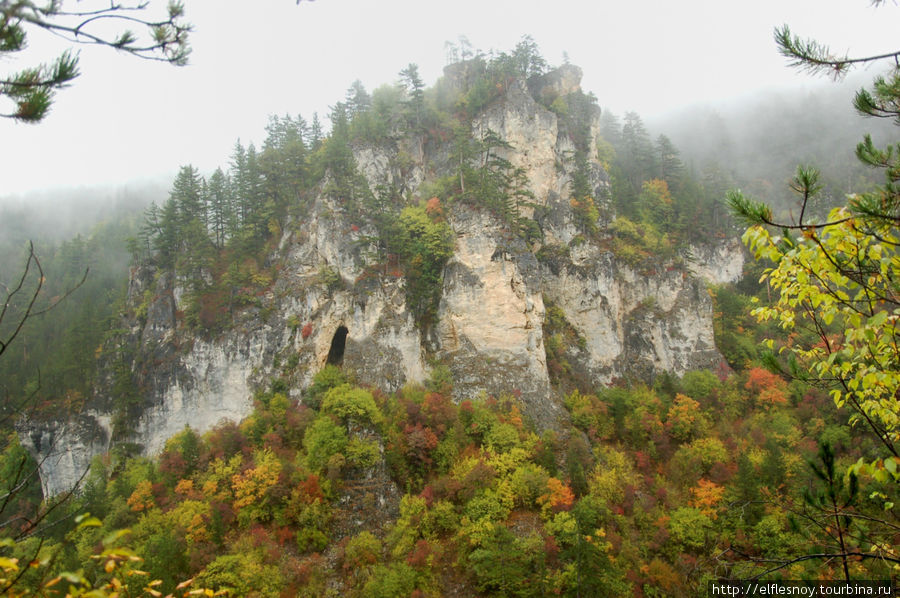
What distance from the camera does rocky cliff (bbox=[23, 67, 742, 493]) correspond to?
987 inches

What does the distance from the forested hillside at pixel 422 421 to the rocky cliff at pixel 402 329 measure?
35 cm

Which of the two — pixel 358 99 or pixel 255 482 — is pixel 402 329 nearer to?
pixel 255 482

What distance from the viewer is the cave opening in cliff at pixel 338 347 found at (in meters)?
27.2

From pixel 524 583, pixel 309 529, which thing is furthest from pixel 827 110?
pixel 309 529

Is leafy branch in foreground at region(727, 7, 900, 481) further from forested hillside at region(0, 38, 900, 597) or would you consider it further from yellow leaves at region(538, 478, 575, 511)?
yellow leaves at region(538, 478, 575, 511)

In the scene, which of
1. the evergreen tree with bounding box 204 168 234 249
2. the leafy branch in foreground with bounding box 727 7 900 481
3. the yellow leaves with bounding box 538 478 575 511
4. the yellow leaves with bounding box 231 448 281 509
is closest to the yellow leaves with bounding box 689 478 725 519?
the yellow leaves with bounding box 538 478 575 511

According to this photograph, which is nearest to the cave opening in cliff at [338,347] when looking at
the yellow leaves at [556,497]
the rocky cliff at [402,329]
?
the rocky cliff at [402,329]

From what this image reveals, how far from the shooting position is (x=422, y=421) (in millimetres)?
22109

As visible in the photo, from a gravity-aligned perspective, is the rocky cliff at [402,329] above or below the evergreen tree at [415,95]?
below

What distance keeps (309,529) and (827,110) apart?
88.5 m

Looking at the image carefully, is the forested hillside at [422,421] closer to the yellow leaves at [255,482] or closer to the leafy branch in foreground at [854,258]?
the yellow leaves at [255,482]

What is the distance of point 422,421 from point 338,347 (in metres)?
8.63

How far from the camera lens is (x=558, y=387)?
89.9 ft

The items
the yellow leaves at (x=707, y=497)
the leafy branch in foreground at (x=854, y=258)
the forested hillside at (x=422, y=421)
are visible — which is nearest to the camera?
the leafy branch in foreground at (x=854, y=258)
